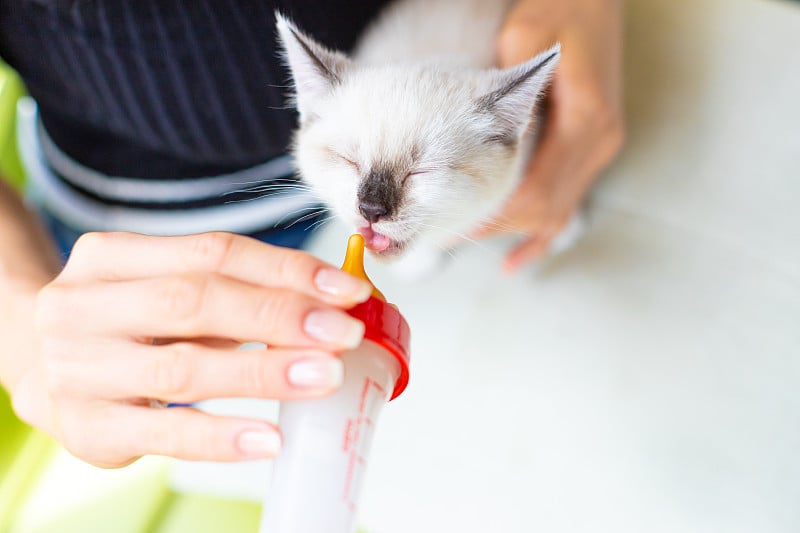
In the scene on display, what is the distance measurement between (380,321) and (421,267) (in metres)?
0.59

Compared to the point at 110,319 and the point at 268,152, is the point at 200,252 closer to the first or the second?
the point at 110,319

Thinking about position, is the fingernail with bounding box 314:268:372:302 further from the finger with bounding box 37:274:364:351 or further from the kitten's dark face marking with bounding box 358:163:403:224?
the kitten's dark face marking with bounding box 358:163:403:224

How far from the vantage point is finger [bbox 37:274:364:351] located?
454 millimetres

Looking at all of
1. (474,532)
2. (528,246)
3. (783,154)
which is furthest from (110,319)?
(783,154)

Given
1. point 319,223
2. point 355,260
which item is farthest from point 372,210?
point 319,223

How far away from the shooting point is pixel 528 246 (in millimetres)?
1053

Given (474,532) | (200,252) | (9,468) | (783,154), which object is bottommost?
(9,468)

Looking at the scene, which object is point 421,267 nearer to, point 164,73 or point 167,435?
point 164,73

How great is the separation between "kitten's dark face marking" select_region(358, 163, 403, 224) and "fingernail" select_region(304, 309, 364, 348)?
21cm

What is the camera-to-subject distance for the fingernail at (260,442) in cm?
47

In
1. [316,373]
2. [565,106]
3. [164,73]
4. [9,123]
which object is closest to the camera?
[316,373]

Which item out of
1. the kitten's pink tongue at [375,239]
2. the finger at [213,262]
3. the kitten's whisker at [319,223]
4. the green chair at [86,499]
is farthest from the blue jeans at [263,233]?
the finger at [213,262]

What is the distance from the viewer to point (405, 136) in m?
0.67

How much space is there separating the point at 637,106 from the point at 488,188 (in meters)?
0.63
